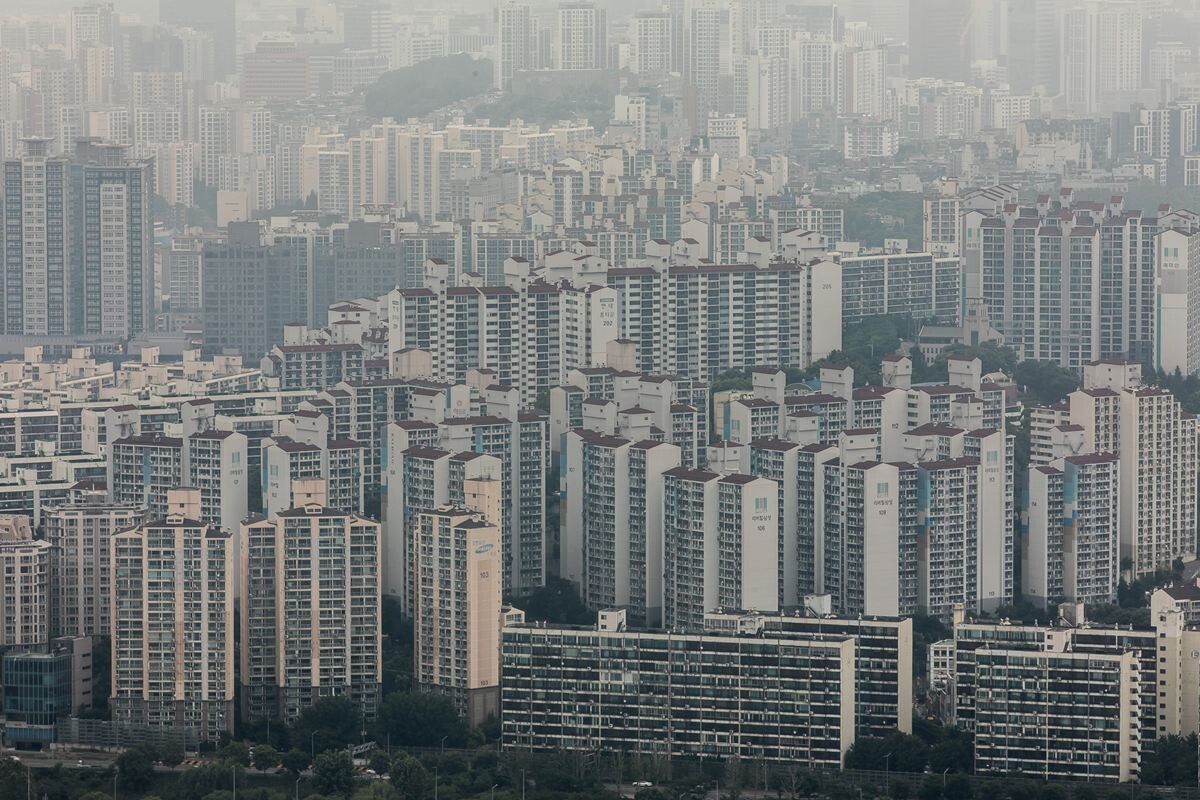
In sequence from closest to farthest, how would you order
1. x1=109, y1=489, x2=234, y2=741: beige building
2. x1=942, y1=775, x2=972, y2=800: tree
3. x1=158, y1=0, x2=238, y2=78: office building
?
x1=942, y1=775, x2=972, y2=800: tree
x1=109, y1=489, x2=234, y2=741: beige building
x1=158, y1=0, x2=238, y2=78: office building

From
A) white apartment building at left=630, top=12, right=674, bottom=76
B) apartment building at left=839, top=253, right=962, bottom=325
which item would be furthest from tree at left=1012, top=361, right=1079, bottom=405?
white apartment building at left=630, top=12, right=674, bottom=76

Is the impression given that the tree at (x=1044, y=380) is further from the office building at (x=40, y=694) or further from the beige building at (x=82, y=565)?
the office building at (x=40, y=694)

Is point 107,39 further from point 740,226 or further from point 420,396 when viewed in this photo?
point 420,396

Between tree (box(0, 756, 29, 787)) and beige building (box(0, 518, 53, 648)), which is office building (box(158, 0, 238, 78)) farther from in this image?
tree (box(0, 756, 29, 787))

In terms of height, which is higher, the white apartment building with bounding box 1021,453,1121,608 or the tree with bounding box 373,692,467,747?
the white apartment building with bounding box 1021,453,1121,608

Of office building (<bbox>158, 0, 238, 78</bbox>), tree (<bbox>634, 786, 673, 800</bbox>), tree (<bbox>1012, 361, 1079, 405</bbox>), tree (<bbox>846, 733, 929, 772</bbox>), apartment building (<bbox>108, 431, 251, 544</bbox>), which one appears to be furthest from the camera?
office building (<bbox>158, 0, 238, 78</bbox>)

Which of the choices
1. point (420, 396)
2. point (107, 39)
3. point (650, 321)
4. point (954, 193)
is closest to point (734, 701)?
point (420, 396)

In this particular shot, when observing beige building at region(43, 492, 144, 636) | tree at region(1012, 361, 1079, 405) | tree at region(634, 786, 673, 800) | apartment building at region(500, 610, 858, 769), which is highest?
tree at region(1012, 361, 1079, 405)
